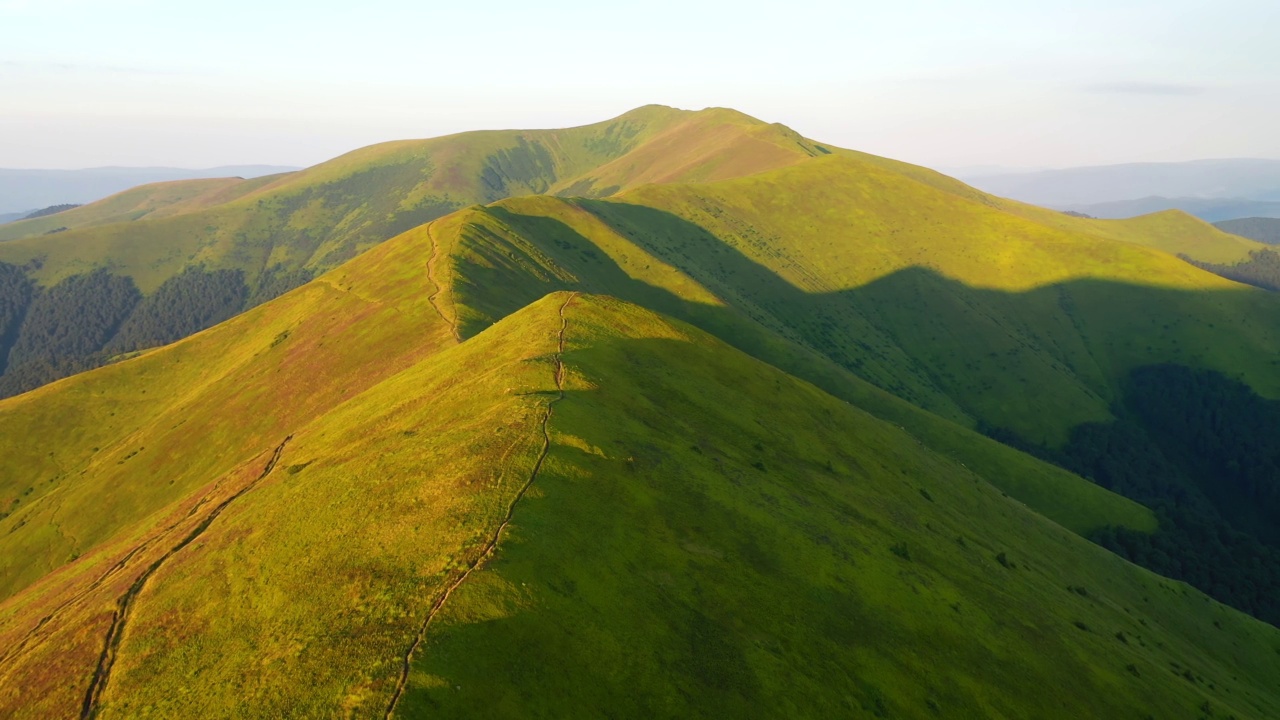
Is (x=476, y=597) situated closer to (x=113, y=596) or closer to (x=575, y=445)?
(x=575, y=445)

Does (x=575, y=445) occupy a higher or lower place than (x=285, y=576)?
higher

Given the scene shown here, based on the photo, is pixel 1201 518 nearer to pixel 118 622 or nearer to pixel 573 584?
pixel 573 584

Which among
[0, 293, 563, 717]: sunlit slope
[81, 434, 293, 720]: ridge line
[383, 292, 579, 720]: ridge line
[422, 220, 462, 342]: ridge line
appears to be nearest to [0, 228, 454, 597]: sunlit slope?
[422, 220, 462, 342]: ridge line

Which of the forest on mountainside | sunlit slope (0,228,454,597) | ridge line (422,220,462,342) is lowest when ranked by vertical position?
the forest on mountainside

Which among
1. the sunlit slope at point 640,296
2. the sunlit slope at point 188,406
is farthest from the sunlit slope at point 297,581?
the sunlit slope at point 640,296

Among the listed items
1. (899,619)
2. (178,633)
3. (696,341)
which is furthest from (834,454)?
(178,633)

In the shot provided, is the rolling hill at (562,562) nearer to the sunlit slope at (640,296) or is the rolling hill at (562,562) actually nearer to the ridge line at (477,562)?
the ridge line at (477,562)

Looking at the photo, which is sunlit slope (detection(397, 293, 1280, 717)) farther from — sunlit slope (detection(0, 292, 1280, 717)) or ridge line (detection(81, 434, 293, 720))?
ridge line (detection(81, 434, 293, 720))
